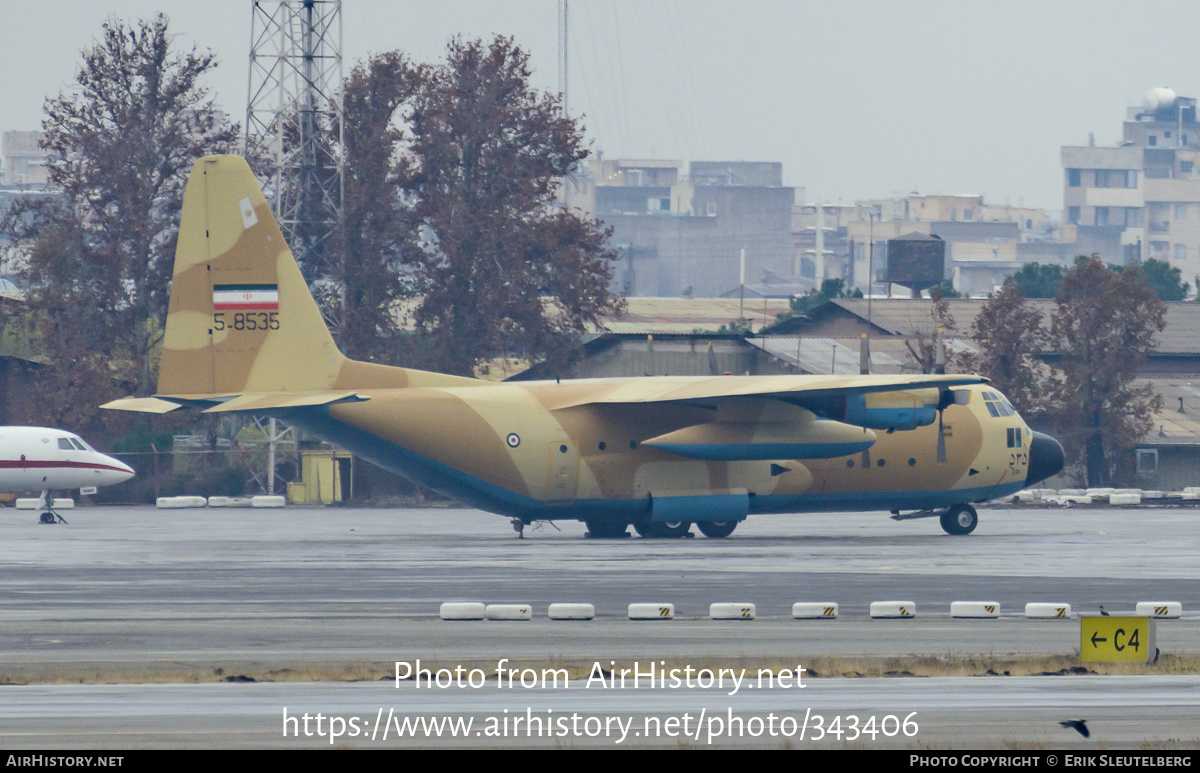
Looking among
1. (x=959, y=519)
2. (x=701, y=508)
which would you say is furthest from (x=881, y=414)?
(x=701, y=508)

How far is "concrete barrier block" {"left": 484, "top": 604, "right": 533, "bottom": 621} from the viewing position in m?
20.7

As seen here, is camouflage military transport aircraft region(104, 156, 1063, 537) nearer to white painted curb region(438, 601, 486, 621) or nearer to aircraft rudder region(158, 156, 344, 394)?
aircraft rudder region(158, 156, 344, 394)

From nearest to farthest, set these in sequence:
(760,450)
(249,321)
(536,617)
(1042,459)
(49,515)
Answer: (536,617), (249,321), (760,450), (1042,459), (49,515)

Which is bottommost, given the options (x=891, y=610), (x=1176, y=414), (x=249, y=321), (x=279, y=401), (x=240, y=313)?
(x=891, y=610)

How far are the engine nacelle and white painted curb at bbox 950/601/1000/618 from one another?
14551 millimetres

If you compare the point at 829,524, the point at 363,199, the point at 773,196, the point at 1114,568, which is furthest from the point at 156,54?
the point at 773,196

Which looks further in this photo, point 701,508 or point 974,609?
point 701,508

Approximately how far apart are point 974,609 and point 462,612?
7.19 meters

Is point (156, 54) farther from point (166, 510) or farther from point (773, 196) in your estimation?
point (773, 196)

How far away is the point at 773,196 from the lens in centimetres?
18575

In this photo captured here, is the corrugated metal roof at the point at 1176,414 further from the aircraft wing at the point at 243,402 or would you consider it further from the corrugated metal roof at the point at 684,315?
the aircraft wing at the point at 243,402

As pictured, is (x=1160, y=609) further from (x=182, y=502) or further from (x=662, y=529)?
(x=182, y=502)

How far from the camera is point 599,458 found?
113 ft

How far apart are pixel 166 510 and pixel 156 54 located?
23155 millimetres
